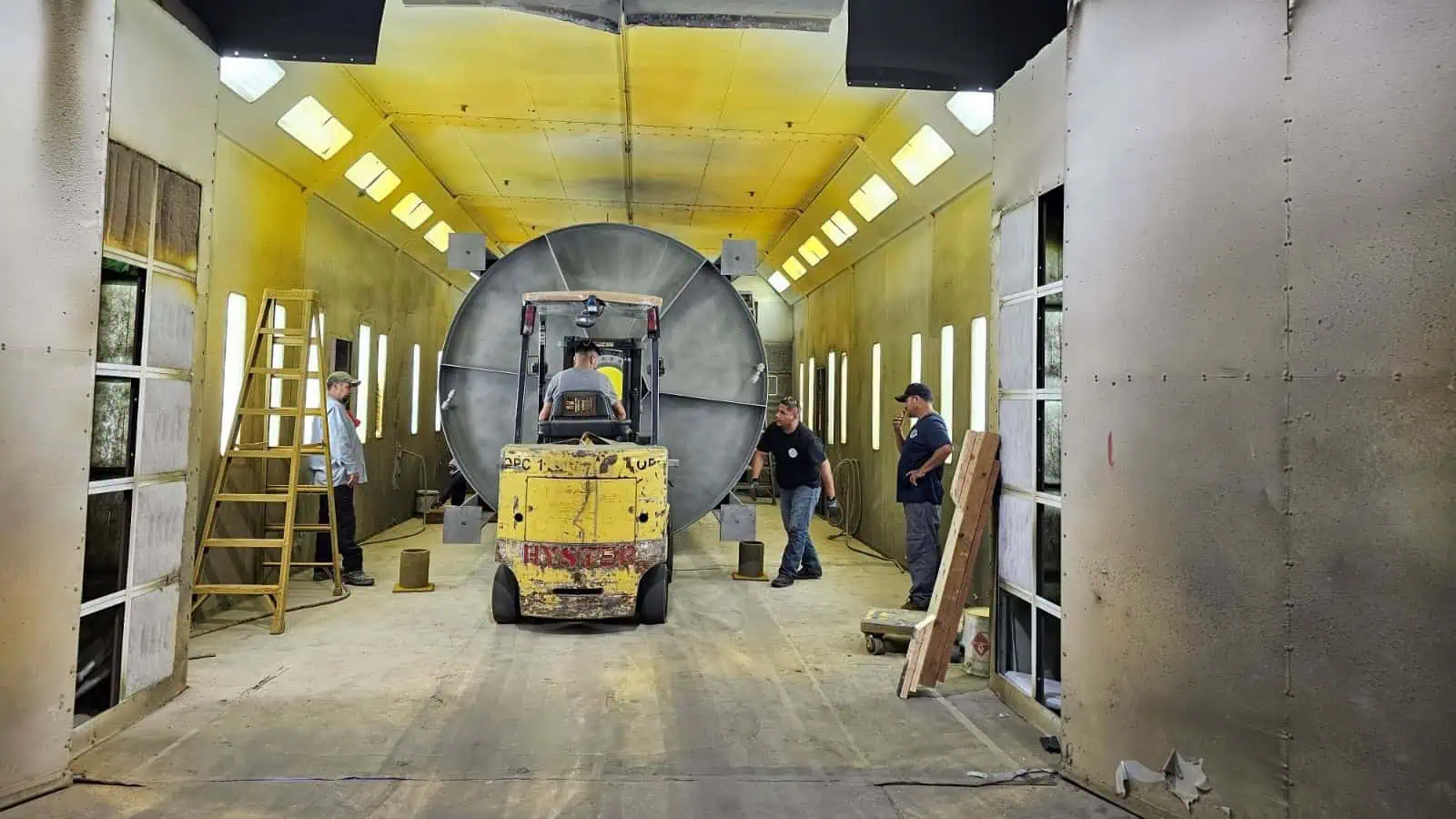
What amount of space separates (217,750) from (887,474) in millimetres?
7232

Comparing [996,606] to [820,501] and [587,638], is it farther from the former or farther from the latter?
[820,501]

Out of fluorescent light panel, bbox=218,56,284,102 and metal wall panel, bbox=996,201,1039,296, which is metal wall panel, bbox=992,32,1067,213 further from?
fluorescent light panel, bbox=218,56,284,102

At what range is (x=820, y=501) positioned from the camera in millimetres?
13516

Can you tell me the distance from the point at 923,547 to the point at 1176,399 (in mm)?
3655

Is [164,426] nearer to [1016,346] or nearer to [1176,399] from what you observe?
[1016,346]

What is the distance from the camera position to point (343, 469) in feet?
24.4

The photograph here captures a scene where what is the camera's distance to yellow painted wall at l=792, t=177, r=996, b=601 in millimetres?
7043

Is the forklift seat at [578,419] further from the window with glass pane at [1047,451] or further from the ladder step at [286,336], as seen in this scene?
the window with glass pane at [1047,451]

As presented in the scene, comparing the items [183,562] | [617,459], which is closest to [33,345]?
[183,562]

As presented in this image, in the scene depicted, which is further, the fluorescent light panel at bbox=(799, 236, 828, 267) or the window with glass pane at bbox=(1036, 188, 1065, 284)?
the fluorescent light panel at bbox=(799, 236, 828, 267)

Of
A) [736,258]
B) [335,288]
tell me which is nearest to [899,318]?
[736,258]

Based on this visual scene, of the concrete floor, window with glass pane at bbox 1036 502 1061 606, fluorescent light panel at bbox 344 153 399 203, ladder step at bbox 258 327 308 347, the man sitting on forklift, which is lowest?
the concrete floor

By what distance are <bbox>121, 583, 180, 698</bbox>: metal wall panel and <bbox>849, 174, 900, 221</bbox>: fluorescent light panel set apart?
6.87 metres

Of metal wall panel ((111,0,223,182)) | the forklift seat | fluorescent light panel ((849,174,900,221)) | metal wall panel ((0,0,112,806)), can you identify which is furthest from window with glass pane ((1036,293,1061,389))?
fluorescent light panel ((849,174,900,221))
